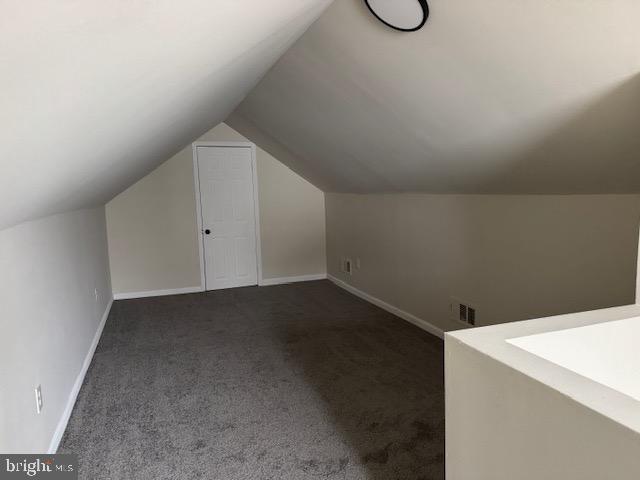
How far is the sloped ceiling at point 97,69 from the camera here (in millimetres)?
723

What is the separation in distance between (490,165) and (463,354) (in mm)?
1644

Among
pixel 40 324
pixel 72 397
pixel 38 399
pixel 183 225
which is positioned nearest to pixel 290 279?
pixel 183 225

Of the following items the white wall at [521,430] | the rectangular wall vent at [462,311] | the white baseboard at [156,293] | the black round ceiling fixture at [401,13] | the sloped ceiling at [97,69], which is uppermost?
the black round ceiling fixture at [401,13]

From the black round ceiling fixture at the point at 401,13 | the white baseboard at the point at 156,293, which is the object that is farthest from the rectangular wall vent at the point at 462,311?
the white baseboard at the point at 156,293

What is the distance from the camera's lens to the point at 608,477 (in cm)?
83

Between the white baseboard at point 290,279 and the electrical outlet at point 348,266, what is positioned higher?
the electrical outlet at point 348,266

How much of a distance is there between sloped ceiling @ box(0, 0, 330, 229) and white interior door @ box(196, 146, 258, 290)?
3.38 m

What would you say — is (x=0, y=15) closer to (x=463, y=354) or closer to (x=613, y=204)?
(x=463, y=354)

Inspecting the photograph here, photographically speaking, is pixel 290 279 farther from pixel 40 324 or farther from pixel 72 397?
pixel 40 324

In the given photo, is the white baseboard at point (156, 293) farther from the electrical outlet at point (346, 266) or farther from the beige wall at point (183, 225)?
the electrical outlet at point (346, 266)

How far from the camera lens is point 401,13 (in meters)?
1.87

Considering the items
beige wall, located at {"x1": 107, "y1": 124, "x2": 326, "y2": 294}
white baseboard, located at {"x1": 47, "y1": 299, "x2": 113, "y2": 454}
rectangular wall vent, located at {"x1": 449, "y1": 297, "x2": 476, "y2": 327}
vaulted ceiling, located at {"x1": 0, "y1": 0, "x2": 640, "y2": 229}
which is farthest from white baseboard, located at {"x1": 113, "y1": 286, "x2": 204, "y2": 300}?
rectangular wall vent, located at {"x1": 449, "y1": 297, "x2": 476, "y2": 327}

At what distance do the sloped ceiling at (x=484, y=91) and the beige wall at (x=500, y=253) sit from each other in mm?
149

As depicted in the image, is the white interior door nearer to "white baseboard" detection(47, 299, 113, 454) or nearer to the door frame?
the door frame
